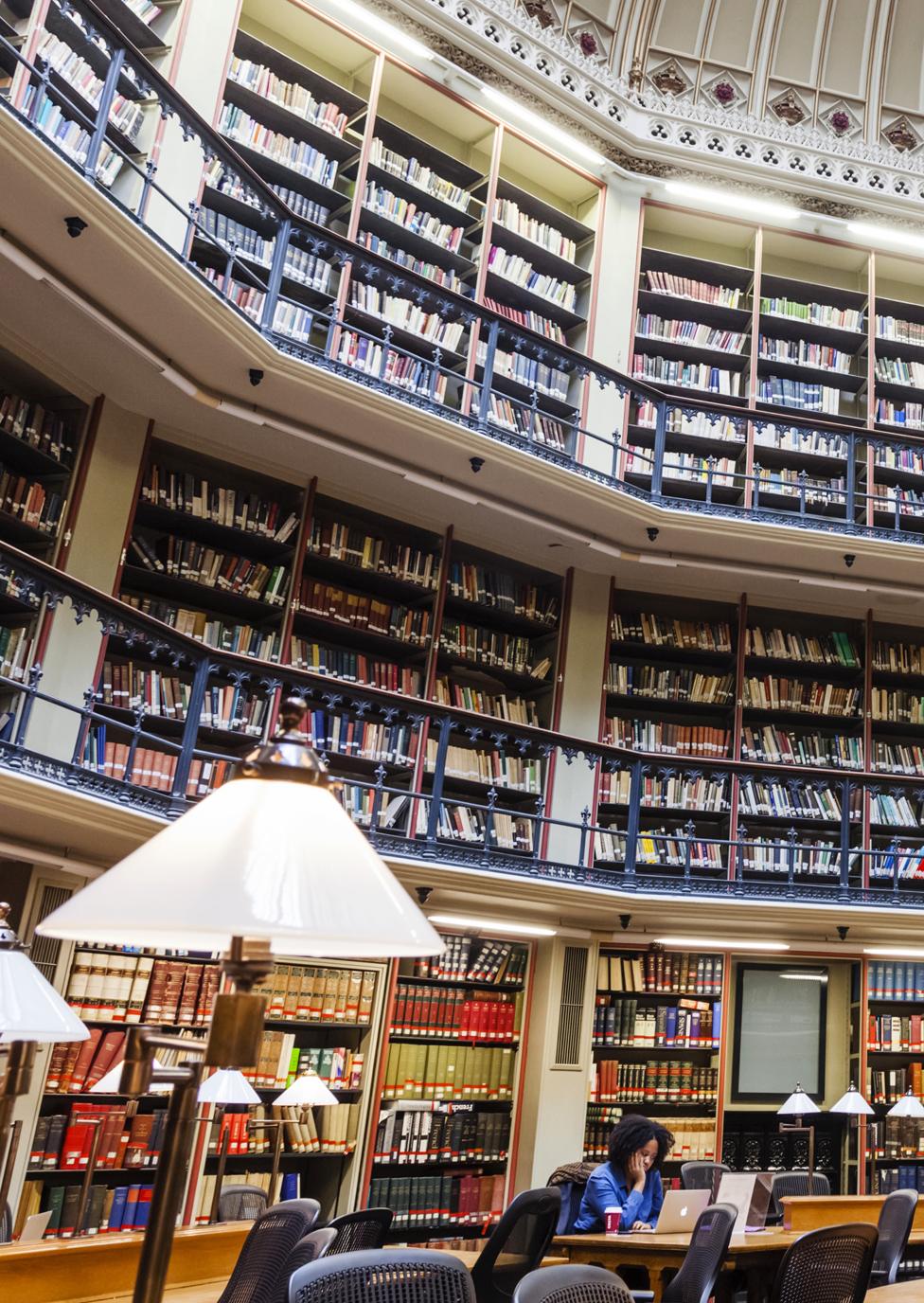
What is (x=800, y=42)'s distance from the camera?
821 cm

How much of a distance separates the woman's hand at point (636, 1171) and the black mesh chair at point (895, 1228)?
44.0 inches

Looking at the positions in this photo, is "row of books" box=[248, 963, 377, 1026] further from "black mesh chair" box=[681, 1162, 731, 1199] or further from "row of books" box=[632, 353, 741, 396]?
"row of books" box=[632, 353, 741, 396]

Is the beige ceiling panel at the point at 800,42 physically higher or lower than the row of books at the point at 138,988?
higher

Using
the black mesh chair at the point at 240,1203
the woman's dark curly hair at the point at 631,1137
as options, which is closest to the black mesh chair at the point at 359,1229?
the black mesh chair at the point at 240,1203

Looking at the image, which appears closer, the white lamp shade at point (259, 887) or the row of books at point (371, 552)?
the white lamp shade at point (259, 887)

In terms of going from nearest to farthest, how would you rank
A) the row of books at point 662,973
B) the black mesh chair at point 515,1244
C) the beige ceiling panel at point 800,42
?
1. the black mesh chair at point 515,1244
2. the row of books at point 662,973
3. the beige ceiling panel at point 800,42

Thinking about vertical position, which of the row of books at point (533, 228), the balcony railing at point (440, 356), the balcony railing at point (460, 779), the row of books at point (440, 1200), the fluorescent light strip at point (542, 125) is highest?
the fluorescent light strip at point (542, 125)

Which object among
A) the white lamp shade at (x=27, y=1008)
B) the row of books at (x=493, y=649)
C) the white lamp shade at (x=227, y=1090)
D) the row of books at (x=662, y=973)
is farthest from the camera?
the row of books at (x=493, y=649)

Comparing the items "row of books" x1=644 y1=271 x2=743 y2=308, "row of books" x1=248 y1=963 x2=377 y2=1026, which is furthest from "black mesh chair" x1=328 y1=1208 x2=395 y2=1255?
"row of books" x1=644 y1=271 x2=743 y2=308

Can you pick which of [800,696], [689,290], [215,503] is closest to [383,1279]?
[215,503]

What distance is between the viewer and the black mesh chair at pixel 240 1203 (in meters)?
4.46

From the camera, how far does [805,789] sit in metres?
6.98

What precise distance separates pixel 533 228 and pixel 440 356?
1282 millimetres

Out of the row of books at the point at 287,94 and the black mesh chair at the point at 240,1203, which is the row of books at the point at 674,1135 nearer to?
the black mesh chair at the point at 240,1203
